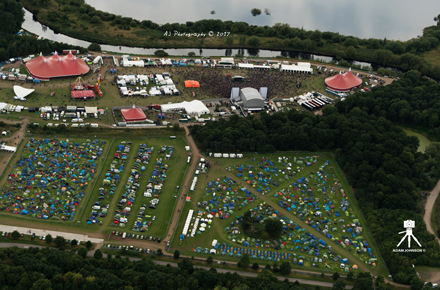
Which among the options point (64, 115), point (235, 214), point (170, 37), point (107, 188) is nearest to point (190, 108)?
point (64, 115)

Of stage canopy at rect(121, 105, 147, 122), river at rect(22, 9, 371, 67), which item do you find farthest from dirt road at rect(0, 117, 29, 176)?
river at rect(22, 9, 371, 67)

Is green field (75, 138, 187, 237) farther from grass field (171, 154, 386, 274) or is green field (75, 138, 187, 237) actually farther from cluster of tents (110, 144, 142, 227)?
grass field (171, 154, 386, 274)

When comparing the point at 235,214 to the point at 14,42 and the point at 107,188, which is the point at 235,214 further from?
the point at 14,42

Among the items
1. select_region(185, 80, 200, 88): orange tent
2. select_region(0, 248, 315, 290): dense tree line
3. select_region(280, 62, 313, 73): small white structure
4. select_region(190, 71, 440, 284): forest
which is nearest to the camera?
select_region(0, 248, 315, 290): dense tree line

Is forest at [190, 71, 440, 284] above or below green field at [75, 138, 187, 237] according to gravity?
above

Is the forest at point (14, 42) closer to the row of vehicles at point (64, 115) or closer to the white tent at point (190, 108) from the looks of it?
the row of vehicles at point (64, 115)

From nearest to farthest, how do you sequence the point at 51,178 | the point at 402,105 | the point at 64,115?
the point at 51,178, the point at 64,115, the point at 402,105

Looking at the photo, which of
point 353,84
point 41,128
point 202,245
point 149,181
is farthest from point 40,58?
point 353,84
